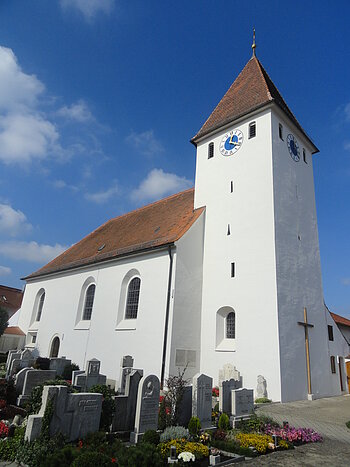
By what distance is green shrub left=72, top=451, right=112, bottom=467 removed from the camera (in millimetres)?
4740

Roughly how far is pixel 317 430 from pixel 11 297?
1442 inches

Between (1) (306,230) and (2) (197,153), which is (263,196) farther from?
(2) (197,153)

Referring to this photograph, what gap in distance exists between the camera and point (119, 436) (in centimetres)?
711

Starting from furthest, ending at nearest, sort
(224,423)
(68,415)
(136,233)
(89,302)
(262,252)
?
(136,233) < (89,302) < (262,252) < (224,423) < (68,415)

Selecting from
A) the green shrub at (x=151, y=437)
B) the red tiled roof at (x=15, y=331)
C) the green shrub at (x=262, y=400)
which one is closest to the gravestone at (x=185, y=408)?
the green shrub at (x=151, y=437)

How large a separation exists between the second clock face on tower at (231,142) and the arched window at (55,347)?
48.3ft

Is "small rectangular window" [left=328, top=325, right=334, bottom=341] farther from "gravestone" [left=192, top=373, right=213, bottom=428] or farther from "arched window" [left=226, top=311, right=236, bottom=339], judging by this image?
"gravestone" [left=192, top=373, right=213, bottom=428]

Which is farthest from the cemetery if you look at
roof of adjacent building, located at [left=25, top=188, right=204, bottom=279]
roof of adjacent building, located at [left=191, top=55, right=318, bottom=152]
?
roof of adjacent building, located at [left=191, top=55, right=318, bottom=152]

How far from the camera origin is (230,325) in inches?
575

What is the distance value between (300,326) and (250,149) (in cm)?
843

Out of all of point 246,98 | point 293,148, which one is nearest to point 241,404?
point 293,148

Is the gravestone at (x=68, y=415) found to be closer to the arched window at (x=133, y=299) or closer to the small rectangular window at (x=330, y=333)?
the arched window at (x=133, y=299)

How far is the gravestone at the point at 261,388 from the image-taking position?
1205 centimetres

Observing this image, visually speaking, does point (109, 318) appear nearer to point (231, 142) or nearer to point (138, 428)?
→ point (138, 428)
